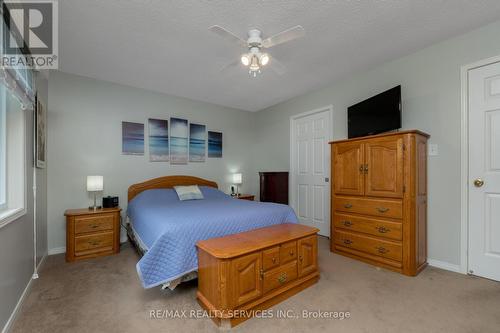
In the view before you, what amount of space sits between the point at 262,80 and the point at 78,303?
3.39 m

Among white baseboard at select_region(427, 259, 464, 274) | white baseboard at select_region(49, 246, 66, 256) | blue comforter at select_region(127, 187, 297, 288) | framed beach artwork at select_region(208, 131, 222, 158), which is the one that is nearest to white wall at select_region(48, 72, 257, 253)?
white baseboard at select_region(49, 246, 66, 256)

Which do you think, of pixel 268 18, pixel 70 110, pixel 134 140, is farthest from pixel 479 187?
Result: pixel 70 110

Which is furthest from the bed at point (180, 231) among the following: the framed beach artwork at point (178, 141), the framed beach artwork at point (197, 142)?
the framed beach artwork at point (197, 142)

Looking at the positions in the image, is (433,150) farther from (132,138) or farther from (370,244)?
(132,138)

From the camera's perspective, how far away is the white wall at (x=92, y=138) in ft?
10.5

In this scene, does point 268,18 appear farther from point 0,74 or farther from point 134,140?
point 134,140

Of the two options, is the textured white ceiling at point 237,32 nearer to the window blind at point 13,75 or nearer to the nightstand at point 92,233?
the window blind at point 13,75

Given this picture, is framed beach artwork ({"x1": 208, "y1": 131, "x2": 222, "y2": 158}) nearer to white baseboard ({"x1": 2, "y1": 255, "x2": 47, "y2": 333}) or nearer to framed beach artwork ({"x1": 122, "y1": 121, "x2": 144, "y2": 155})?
framed beach artwork ({"x1": 122, "y1": 121, "x2": 144, "y2": 155})

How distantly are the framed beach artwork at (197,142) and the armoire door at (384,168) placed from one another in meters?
2.91

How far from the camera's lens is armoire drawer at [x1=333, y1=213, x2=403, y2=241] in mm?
2520

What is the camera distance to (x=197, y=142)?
4.46m

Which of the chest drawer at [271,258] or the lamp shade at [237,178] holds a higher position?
the lamp shade at [237,178]

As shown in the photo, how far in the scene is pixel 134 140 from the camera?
12.4 feet

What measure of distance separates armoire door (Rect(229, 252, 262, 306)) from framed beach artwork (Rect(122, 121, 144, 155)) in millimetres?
2893
